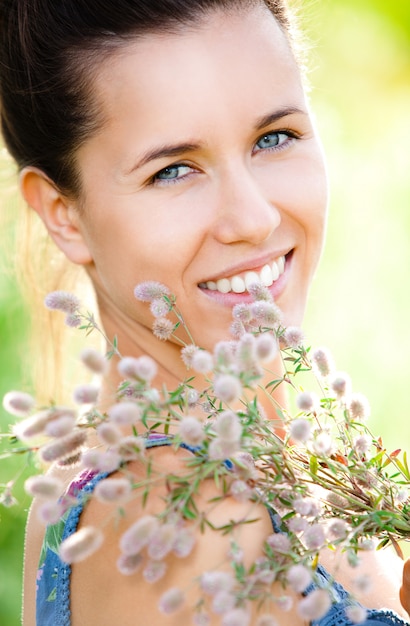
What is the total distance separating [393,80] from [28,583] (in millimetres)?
5646

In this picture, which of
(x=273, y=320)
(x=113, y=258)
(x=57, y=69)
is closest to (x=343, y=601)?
(x=273, y=320)

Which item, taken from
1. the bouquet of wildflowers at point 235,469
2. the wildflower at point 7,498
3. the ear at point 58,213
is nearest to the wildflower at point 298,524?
the bouquet of wildflowers at point 235,469

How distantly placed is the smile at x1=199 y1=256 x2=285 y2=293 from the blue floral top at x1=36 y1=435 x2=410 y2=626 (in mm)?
391

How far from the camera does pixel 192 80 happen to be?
61.8 inches

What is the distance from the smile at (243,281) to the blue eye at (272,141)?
22 cm

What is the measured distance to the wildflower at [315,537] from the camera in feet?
3.39

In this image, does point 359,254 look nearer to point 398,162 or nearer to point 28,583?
point 398,162

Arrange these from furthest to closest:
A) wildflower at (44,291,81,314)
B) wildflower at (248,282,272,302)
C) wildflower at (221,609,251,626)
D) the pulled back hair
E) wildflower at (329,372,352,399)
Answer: the pulled back hair, wildflower at (248,282,272,302), wildflower at (44,291,81,314), wildflower at (329,372,352,399), wildflower at (221,609,251,626)

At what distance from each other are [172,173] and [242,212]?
159 mm

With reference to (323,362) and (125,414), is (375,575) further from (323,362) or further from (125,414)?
(125,414)

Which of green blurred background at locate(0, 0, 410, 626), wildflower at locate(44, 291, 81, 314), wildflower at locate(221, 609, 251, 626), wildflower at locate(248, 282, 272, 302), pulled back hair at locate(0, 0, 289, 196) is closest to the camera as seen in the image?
wildflower at locate(221, 609, 251, 626)

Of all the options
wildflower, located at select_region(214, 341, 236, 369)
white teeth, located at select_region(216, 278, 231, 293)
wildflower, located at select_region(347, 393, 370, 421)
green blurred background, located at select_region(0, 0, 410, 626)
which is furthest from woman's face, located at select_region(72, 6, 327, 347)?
green blurred background, located at select_region(0, 0, 410, 626)

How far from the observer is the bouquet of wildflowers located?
942 mm

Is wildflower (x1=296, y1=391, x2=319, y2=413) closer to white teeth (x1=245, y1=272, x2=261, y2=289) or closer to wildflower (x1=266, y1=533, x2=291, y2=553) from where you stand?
wildflower (x1=266, y1=533, x2=291, y2=553)
